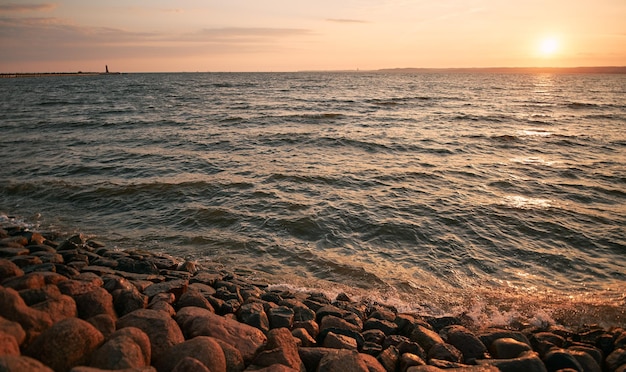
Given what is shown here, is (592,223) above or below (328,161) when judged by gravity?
below

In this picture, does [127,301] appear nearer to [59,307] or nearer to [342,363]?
[59,307]

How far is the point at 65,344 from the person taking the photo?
3.05 metres

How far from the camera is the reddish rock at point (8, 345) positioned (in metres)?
2.73

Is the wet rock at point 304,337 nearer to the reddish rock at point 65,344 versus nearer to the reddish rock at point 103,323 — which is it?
the reddish rock at point 103,323

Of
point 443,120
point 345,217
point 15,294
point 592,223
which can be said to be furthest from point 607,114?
point 15,294

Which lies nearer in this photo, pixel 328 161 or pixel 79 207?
pixel 79 207

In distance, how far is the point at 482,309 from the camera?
592cm


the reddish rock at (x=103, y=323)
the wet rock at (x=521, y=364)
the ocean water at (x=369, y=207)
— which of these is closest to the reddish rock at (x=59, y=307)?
the reddish rock at (x=103, y=323)

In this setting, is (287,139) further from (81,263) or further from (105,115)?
(105,115)

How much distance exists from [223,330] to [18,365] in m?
1.84

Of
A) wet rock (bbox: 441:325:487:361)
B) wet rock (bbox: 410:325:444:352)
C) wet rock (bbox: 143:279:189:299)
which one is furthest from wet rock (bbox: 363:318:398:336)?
wet rock (bbox: 143:279:189:299)

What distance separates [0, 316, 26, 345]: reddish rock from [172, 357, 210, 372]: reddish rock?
4.50ft

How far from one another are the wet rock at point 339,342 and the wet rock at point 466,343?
4.58 feet

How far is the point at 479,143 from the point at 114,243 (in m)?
17.9
